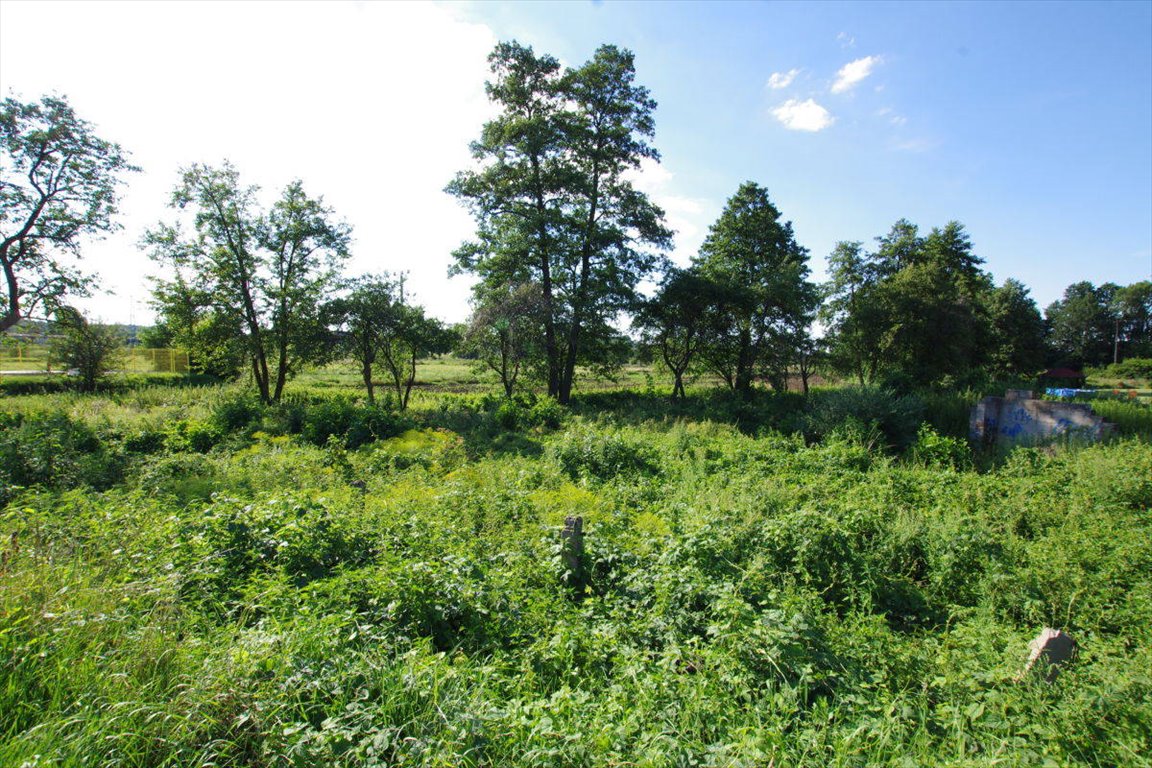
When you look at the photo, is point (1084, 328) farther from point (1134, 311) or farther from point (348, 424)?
point (348, 424)

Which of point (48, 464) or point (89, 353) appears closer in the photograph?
point (48, 464)

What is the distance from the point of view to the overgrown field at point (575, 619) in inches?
96.0

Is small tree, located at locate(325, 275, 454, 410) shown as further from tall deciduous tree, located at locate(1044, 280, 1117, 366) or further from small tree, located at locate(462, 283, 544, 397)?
tall deciduous tree, located at locate(1044, 280, 1117, 366)

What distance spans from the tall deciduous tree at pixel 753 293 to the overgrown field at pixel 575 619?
1306 centimetres

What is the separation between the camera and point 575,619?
12.6ft

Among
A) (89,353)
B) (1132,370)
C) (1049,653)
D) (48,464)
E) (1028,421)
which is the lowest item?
(1049,653)

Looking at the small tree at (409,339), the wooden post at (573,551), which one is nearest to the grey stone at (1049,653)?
the wooden post at (573,551)

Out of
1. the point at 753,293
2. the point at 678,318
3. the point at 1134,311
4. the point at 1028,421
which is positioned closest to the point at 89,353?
the point at 678,318

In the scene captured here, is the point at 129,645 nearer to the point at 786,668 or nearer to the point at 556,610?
the point at 556,610

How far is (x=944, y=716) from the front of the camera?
2.92m

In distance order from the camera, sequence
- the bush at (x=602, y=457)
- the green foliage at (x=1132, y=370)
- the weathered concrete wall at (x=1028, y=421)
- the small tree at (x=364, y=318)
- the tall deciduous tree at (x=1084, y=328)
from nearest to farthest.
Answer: the bush at (x=602, y=457) < the weathered concrete wall at (x=1028, y=421) < the small tree at (x=364, y=318) < the green foliage at (x=1132, y=370) < the tall deciduous tree at (x=1084, y=328)

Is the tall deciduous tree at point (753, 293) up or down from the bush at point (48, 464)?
up

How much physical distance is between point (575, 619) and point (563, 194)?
18.6 m

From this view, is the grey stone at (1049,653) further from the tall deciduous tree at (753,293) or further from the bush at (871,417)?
the tall deciduous tree at (753,293)
